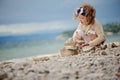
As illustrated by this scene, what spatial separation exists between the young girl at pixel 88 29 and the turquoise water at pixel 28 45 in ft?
1.24

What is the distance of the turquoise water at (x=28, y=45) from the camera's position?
4391 millimetres

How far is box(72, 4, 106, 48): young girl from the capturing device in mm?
4285

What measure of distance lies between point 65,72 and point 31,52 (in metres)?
1.94

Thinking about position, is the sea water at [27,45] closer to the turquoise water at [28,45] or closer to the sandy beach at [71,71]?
the turquoise water at [28,45]

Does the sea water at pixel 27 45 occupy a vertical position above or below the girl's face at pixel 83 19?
below

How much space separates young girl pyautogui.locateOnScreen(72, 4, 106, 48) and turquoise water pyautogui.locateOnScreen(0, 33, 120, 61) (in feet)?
1.24

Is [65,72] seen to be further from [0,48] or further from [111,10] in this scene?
[111,10]

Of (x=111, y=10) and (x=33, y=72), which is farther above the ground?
(x=111, y=10)

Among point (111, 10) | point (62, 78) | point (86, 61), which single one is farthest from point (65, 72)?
point (111, 10)

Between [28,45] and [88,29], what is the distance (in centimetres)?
98

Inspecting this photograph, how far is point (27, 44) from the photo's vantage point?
452 cm

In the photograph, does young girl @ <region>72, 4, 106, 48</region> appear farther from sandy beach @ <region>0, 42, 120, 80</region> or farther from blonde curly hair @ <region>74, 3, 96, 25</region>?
sandy beach @ <region>0, 42, 120, 80</region>

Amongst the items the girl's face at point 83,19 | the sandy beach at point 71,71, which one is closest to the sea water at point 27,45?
the girl's face at point 83,19

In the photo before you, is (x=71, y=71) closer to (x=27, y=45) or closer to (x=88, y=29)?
(x=88, y=29)
